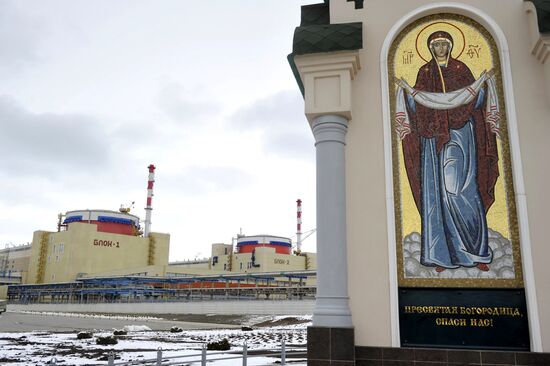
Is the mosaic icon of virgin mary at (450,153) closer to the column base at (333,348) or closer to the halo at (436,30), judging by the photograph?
the halo at (436,30)

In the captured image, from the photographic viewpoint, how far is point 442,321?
26.9 feet

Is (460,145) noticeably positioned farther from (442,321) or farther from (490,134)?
(442,321)

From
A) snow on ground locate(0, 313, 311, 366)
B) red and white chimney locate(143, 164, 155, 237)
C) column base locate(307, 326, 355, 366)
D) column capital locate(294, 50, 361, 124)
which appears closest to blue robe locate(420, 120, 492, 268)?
column capital locate(294, 50, 361, 124)

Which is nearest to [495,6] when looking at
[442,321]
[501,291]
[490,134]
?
[490,134]

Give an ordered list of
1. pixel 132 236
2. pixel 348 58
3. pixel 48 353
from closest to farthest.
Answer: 1. pixel 348 58
2. pixel 48 353
3. pixel 132 236

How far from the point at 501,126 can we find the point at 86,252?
255ft

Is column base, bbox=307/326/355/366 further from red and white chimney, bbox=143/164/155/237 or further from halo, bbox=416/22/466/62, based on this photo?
red and white chimney, bbox=143/164/155/237

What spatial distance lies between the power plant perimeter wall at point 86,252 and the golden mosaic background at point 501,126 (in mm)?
76048

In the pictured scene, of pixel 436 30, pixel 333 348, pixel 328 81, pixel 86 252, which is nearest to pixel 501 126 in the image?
pixel 436 30

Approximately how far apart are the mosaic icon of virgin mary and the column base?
6.40ft

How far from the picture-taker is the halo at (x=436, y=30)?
9.27 meters

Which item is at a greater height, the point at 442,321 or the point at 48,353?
the point at 442,321

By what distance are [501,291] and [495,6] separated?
17.7 feet

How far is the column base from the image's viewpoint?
8008mm
